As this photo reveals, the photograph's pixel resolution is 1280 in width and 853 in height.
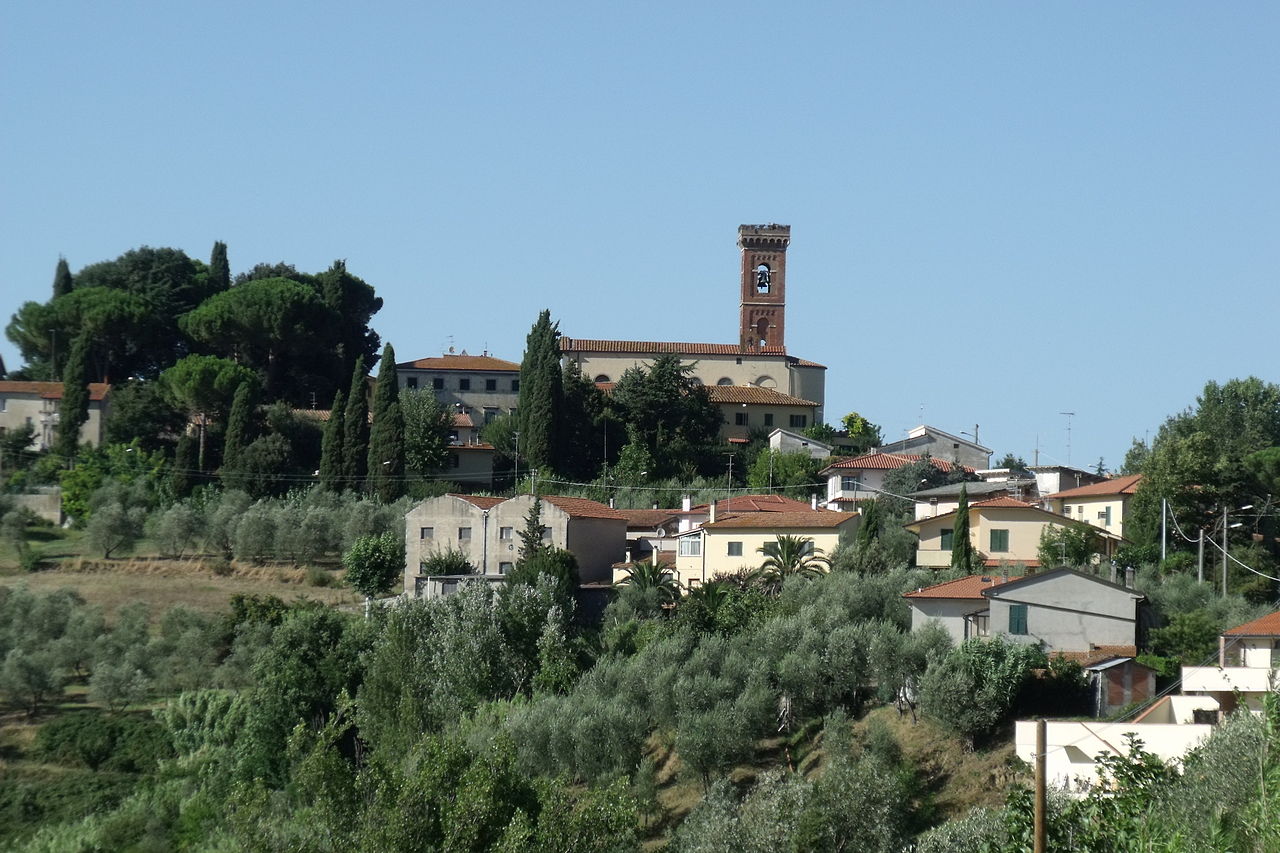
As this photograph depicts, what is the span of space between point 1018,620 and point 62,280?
5493 cm

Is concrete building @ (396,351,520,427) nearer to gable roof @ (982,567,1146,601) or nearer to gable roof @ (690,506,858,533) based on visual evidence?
gable roof @ (690,506,858,533)

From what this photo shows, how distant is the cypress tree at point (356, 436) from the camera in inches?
2511

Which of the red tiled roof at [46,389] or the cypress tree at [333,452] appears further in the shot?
the red tiled roof at [46,389]

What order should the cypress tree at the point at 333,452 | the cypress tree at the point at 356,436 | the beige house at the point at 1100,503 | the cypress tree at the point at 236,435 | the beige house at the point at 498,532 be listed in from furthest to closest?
the cypress tree at the point at 236,435
the cypress tree at the point at 356,436
the cypress tree at the point at 333,452
the beige house at the point at 498,532
the beige house at the point at 1100,503

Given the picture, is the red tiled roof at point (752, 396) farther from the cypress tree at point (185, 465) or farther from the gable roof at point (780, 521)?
the gable roof at point (780, 521)

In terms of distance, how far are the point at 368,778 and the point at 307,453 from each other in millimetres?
38999

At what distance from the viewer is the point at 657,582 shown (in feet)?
152

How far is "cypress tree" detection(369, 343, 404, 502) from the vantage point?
207 ft

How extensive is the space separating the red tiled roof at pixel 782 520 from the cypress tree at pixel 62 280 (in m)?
41.3

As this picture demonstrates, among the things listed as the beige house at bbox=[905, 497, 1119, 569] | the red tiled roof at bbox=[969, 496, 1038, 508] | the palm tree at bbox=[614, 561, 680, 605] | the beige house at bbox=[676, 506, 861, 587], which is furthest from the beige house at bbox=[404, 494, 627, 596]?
the red tiled roof at bbox=[969, 496, 1038, 508]

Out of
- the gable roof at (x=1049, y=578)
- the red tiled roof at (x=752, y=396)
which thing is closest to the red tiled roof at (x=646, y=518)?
the red tiled roof at (x=752, y=396)

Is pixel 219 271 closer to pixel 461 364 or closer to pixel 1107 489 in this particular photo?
pixel 461 364

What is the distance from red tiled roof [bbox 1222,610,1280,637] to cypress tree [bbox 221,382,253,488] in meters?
39.1

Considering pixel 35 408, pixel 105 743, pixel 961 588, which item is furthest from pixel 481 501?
pixel 35 408
